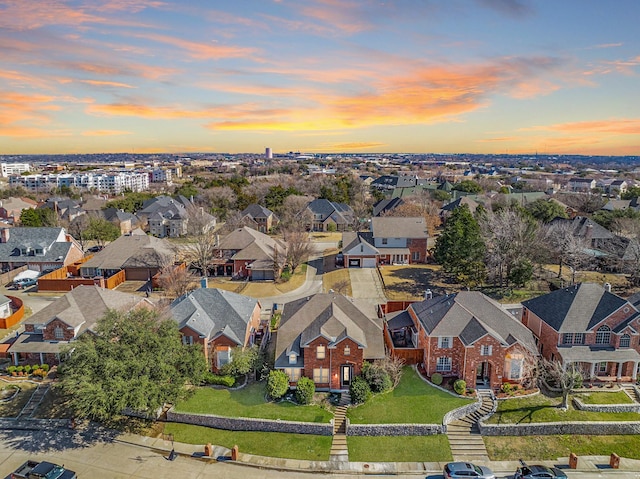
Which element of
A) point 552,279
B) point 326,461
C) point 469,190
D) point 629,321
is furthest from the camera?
point 469,190

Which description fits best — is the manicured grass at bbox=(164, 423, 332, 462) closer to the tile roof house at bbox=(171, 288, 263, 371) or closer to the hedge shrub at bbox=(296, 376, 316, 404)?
the hedge shrub at bbox=(296, 376, 316, 404)

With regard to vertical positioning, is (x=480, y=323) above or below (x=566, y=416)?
above

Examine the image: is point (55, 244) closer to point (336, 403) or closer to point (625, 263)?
point (336, 403)

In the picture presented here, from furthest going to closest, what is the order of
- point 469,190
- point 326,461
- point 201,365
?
point 469,190, point 201,365, point 326,461

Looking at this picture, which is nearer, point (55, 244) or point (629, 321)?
point (629, 321)

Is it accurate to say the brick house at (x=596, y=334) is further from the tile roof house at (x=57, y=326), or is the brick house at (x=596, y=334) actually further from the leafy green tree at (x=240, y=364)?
the tile roof house at (x=57, y=326)

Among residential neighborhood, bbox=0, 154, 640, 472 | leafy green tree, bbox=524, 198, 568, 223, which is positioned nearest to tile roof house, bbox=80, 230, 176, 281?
residential neighborhood, bbox=0, 154, 640, 472

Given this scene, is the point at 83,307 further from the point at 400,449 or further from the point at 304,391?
the point at 400,449

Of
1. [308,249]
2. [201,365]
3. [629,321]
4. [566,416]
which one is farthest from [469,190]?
[201,365]
